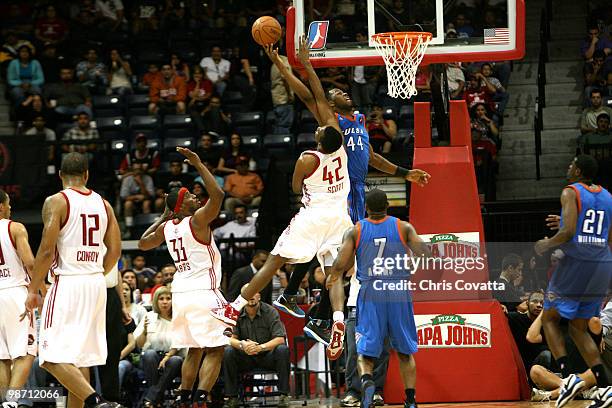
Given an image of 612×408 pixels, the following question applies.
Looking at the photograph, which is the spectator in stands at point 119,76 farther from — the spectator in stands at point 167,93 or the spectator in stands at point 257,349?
the spectator in stands at point 257,349

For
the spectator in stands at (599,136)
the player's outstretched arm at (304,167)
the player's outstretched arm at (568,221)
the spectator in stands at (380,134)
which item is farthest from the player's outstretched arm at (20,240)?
the spectator in stands at (599,136)

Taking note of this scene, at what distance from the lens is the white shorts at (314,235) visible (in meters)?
9.70

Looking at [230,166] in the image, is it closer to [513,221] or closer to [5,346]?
[513,221]

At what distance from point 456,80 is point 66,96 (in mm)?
6563

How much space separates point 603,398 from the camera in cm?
865

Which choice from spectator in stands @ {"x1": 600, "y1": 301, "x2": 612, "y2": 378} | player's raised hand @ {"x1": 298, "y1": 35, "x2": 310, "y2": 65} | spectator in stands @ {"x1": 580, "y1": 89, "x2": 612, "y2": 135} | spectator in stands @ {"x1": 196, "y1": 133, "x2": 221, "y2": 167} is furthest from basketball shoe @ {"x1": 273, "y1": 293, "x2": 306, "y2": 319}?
spectator in stands @ {"x1": 580, "y1": 89, "x2": 612, "y2": 135}

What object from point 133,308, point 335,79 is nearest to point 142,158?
point 335,79

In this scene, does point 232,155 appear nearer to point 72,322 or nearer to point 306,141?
point 306,141

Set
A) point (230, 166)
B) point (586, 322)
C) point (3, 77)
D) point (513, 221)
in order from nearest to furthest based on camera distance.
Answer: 1. point (586, 322)
2. point (513, 221)
3. point (230, 166)
4. point (3, 77)

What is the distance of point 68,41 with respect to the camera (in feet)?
65.7

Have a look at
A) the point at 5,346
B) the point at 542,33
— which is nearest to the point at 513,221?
the point at 542,33

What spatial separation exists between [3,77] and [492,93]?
853cm

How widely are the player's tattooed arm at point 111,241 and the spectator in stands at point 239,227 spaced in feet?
21.2

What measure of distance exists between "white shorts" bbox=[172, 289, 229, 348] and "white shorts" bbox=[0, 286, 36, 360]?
50.9 inches
